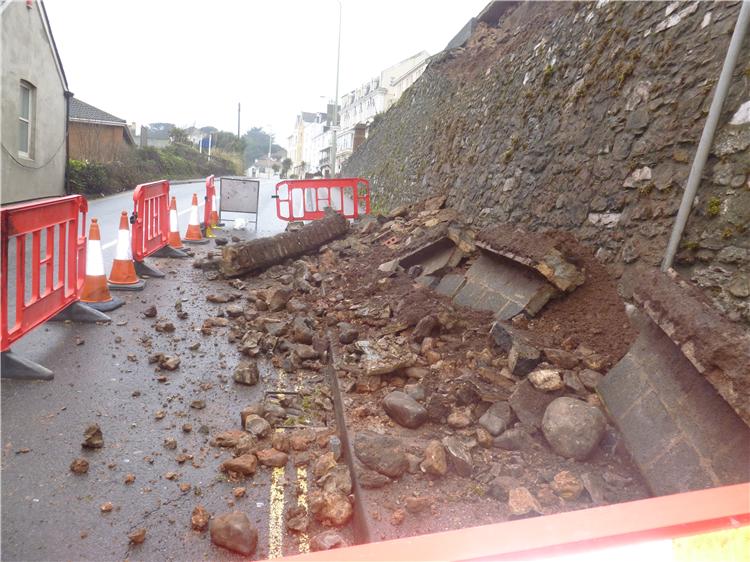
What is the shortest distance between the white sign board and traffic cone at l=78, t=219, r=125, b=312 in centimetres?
896

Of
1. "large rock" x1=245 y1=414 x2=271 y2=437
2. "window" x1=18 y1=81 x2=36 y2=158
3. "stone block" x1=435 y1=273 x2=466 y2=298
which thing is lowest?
"large rock" x1=245 y1=414 x2=271 y2=437

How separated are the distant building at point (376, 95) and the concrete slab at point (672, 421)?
4542cm

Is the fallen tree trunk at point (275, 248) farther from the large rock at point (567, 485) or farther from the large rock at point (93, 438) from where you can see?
the large rock at point (567, 485)

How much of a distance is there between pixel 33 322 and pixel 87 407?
3.86ft

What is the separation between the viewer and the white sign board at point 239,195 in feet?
47.3

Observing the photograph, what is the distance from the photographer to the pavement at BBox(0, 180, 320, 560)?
7.97 ft

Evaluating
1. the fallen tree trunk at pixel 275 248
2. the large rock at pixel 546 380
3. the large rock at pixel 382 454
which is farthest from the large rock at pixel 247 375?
the fallen tree trunk at pixel 275 248

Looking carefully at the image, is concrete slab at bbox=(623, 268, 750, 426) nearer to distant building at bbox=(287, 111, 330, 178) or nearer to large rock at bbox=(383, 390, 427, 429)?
large rock at bbox=(383, 390, 427, 429)

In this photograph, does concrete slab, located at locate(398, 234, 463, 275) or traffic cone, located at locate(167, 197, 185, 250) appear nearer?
concrete slab, located at locate(398, 234, 463, 275)

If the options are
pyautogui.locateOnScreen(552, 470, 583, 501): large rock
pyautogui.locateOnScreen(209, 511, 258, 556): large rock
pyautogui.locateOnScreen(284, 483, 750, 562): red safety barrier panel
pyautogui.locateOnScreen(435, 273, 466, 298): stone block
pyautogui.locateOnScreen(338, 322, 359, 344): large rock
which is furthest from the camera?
pyautogui.locateOnScreen(435, 273, 466, 298): stone block

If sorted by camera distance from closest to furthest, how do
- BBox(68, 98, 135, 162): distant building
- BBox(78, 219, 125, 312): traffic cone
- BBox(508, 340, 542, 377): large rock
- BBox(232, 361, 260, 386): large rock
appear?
BBox(508, 340, 542, 377): large rock → BBox(232, 361, 260, 386): large rock → BBox(78, 219, 125, 312): traffic cone → BBox(68, 98, 135, 162): distant building

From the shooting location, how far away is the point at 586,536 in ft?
3.34

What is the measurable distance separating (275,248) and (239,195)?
6984mm

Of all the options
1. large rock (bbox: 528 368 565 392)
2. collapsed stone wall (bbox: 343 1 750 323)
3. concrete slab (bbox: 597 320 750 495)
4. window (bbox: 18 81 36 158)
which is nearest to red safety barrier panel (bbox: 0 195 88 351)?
large rock (bbox: 528 368 565 392)
